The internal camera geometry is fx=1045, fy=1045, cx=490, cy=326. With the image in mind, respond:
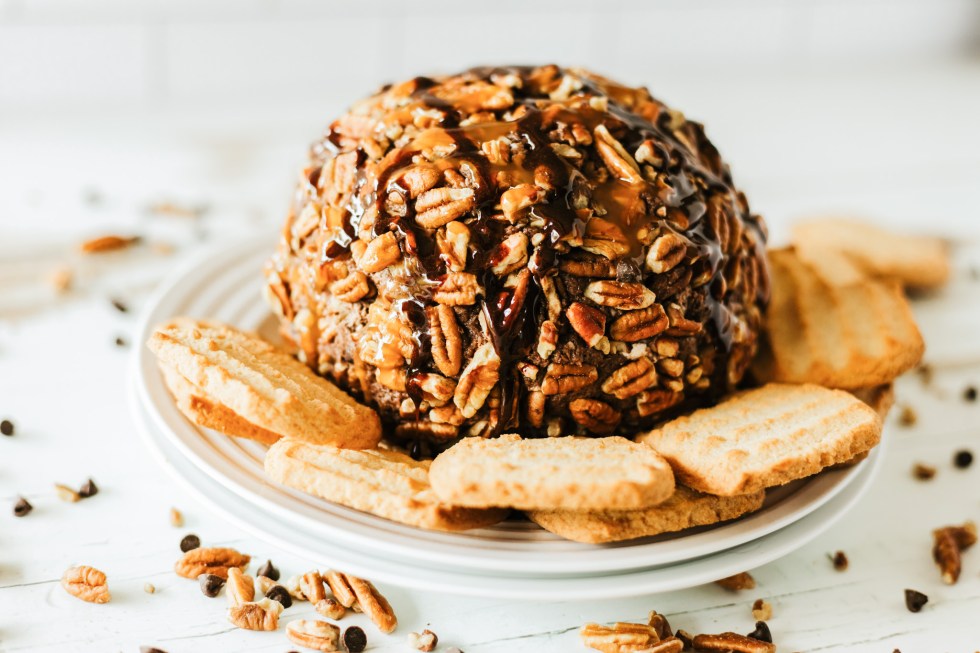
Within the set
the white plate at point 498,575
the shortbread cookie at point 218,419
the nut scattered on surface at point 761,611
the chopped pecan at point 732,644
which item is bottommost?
the nut scattered on surface at point 761,611

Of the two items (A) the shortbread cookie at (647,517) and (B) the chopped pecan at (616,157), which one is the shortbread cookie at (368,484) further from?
(B) the chopped pecan at (616,157)

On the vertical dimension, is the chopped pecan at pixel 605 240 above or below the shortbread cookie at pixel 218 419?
above

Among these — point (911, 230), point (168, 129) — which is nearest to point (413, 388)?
point (911, 230)

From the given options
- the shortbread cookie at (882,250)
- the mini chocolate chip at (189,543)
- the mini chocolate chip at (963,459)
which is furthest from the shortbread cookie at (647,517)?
the shortbread cookie at (882,250)

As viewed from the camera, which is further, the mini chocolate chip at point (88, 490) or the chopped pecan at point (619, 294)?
the mini chocolate chip at point (88, 490)

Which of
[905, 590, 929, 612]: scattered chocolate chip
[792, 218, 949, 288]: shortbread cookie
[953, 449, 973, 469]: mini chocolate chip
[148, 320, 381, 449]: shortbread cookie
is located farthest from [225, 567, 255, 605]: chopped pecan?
[792, 218, 949, 288]: shortbread cookie

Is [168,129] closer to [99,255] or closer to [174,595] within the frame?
[99,255]
